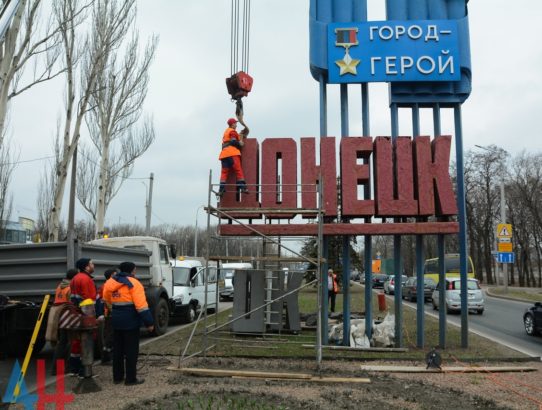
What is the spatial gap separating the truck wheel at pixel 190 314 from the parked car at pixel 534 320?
1049cm

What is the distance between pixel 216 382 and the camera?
7.64 m

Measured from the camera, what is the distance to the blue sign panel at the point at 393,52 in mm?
11078

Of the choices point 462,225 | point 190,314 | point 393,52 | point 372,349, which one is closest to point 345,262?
point 372,349

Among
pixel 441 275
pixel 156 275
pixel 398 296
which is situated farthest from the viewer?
pixel 156 275

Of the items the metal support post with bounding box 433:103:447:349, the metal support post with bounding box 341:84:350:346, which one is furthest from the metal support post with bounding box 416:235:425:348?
the metal support post with bounding box 341:84:350:346

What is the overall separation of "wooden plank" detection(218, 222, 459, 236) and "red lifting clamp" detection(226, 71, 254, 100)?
2840mm

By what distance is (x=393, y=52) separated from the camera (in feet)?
36.5

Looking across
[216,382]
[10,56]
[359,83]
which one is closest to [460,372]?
[216,382]

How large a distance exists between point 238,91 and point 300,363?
5.70m

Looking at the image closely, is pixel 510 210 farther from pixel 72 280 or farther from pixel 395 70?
pixel 72 280

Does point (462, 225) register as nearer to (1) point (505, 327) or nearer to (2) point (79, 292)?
(1) point (505, 327)

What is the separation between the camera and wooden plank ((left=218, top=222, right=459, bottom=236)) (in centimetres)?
1030

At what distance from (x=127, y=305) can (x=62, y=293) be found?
1909mm

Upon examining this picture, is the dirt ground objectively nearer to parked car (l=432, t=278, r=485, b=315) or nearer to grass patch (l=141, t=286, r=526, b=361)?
grass patch (l=141, t=286, r=526, b=361)
